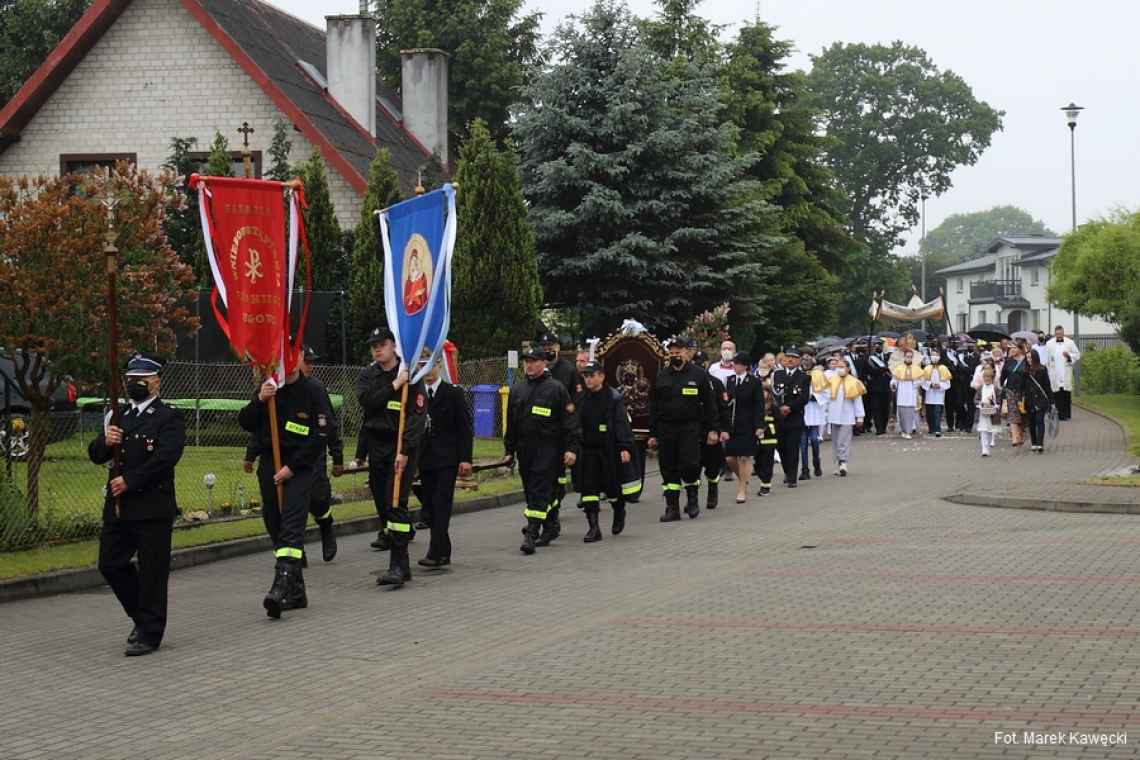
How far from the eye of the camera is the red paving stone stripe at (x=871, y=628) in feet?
34.8

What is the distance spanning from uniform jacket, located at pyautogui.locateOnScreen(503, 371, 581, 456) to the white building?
837 inches

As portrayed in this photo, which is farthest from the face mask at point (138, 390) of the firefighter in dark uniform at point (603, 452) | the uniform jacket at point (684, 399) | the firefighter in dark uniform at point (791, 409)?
the firefighter in dark uniform at point (791, 409)

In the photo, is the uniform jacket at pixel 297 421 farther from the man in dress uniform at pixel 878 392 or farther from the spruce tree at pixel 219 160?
the man in dress uniform at pixel 878 392

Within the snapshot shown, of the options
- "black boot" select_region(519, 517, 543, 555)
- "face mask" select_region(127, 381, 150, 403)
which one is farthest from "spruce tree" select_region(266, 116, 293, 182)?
"face mask" select_region(127, 381, 150, 403)

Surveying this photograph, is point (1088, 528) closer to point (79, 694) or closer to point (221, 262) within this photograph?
point (221, 262)

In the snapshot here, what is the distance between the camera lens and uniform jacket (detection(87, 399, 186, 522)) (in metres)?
10.9

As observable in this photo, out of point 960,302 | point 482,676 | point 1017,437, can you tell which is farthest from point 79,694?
point 960,302

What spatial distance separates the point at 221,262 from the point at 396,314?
7.80 ft

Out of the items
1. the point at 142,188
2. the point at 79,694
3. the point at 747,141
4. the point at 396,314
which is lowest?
the point at 79,694

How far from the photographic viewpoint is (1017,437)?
29094 mm

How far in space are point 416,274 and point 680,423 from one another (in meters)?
→ 5.27

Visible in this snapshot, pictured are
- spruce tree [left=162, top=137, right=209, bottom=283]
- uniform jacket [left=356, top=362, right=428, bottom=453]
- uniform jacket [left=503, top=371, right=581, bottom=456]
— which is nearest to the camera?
uniform jacket [left=356, top=362, right=428, bottom=453]

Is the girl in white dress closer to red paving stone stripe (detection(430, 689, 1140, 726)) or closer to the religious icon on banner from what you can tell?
the religious icon on banner

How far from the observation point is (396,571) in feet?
44.6
